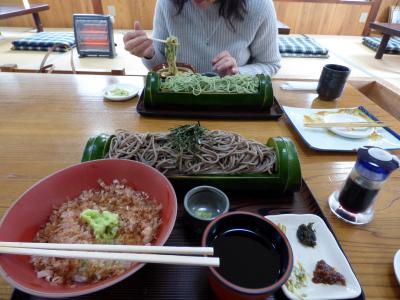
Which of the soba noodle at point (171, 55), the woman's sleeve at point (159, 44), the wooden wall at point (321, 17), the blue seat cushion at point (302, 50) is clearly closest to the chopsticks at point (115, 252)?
the soba noodle at point (171, 55)

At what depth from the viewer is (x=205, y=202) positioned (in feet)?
2.59

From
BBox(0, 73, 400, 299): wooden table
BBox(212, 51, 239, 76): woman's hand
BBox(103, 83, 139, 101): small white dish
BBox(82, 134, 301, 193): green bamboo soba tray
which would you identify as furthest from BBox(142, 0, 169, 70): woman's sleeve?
BBox(82, 134, 301, 193): green bamboo soba tray

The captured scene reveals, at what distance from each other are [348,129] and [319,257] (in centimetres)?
74

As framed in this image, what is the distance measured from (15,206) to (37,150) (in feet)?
1.69

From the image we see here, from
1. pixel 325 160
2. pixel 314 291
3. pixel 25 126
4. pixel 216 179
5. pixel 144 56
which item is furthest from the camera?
pixel 144 56

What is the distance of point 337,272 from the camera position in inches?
24.5

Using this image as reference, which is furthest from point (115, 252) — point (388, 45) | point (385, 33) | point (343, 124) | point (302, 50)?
point (388, 45)

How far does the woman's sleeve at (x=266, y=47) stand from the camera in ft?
5.69

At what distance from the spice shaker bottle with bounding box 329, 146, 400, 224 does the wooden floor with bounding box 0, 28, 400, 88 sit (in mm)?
2075

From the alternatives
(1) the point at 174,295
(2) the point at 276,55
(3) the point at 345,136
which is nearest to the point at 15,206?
(1) the point at 174,295

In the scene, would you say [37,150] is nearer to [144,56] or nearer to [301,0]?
[144,56]

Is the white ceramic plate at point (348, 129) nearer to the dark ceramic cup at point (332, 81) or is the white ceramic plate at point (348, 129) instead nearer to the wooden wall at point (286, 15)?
the dark ceramic cup at point (332, 81)

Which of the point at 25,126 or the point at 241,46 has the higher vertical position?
the point at 241,46

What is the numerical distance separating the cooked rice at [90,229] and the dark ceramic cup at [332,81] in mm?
1245
